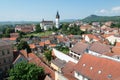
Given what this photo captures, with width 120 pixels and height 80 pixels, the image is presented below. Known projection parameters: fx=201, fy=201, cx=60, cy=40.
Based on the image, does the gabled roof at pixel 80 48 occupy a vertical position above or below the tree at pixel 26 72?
below

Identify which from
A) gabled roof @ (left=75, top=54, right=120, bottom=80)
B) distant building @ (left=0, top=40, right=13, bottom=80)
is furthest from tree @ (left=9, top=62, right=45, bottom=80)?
distant building @ (left=0, top=40, right=13, bottom=80)

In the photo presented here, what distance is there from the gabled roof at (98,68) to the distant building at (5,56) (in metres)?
17.3

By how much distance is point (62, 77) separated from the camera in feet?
102

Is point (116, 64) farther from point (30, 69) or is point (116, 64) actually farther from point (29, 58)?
point (29, 58)

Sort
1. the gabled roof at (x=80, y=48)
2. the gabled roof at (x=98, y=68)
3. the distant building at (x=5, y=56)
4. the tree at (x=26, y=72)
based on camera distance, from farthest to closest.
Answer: the gabled roof at (x=80, y=48)
the distant building at (x=5, y=56)
the tree at (x=26, y=72)
the gabled roof at (x=98, y=68)

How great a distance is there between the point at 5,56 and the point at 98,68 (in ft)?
73.0

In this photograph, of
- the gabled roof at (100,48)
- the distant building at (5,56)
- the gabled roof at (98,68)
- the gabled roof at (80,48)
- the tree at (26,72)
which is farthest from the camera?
the gabled roof at (80,48)

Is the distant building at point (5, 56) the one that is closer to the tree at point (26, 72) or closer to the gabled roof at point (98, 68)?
the tree at point (26, 72)

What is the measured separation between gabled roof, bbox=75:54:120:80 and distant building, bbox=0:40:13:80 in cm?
1733

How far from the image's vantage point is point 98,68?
33156 millimetres

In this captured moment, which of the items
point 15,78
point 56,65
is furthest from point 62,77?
point 56,65

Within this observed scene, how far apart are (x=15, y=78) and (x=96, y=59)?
46.9 feet

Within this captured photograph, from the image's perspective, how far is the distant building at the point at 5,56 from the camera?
4450cm

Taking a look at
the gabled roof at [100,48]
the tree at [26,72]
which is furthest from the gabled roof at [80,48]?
the tree at [26,72]
